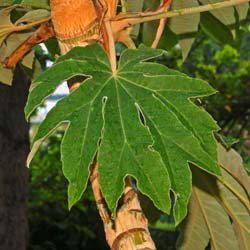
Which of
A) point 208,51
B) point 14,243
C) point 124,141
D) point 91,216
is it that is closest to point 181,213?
point 124,141

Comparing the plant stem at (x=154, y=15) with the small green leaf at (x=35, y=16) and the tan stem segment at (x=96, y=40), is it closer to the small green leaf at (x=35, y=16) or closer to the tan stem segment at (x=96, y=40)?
the tan stem segment at (x=96, y=40)

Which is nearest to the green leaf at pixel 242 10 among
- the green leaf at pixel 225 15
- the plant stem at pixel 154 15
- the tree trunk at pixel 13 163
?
the green leaf at pixel 225 15

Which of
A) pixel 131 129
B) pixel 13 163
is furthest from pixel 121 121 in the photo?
pixel 13 163

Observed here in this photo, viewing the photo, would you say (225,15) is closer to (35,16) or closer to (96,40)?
(35,16)

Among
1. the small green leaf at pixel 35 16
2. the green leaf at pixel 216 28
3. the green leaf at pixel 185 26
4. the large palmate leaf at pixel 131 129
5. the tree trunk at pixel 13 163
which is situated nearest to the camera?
the large palmate leaf at pixel 131 129

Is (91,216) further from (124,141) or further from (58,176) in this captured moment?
(124,141)
